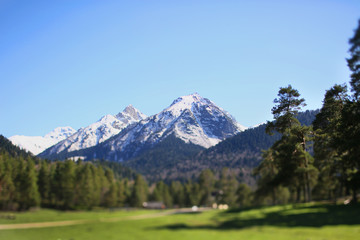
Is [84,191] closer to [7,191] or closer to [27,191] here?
[27,191]

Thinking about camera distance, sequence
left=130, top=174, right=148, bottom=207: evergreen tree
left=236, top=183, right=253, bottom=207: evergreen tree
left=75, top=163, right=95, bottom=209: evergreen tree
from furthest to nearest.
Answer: left=236, top=183, right=253, bottom=207: evergreen tree < left=75, top=163, right=95, bottom=209: evergreen tree < left=130, top=174, right=148, bottom=207: evergreen tree

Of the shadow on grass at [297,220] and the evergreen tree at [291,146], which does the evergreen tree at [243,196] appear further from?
the shadow on grass at [297,220]

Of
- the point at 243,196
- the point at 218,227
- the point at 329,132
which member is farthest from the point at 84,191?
the point at 329,132

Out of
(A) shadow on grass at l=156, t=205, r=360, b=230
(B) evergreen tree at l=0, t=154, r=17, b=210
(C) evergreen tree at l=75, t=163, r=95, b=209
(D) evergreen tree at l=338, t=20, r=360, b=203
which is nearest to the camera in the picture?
(A) shadow on grass at l=156, t=205, r=360, b=230

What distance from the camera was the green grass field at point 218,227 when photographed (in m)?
25.0

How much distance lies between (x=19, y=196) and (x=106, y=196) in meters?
13.4

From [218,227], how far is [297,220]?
307 inches

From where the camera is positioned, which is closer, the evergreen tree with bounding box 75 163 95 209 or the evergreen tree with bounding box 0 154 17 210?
the evergreen tree with bounding box 0 154 17 210

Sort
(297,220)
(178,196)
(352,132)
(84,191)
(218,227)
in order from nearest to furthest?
1. (218,227)
2. (297,220)
3. (352,132)
4. (178,196)
5. (84,191)

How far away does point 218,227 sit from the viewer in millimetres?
28797

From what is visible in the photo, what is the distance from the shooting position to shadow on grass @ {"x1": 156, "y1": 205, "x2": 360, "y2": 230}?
28.4 meters

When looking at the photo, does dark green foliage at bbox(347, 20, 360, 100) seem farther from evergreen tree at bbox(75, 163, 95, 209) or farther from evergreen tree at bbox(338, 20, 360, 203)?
evergreen tree at bbox(75, 163, 95, 209)

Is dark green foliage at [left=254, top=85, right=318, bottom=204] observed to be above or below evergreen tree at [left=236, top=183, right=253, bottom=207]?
above

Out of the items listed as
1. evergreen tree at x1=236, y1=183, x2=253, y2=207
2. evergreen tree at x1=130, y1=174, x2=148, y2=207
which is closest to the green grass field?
evergreen tree at x1=130, y1=174, x2=148, y2=207
